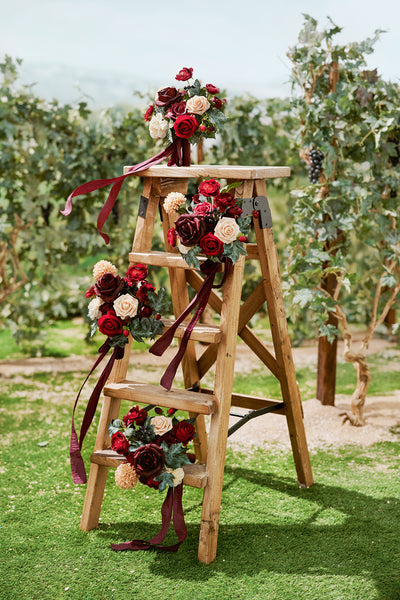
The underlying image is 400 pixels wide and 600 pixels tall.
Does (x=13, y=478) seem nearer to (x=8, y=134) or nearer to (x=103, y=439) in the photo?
(x=103, y=439)

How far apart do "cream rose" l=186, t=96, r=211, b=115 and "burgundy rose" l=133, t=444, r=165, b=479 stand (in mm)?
1261

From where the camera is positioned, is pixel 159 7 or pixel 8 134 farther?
pixel 159 7

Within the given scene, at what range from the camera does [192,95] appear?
8.19 feet

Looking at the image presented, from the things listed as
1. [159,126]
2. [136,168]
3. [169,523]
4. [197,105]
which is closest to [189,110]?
[197,105]

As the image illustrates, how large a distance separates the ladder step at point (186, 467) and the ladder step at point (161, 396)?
0.21m

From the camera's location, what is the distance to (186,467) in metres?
2.36

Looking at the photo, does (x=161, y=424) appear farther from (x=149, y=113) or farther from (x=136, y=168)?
(x=149, y=113)

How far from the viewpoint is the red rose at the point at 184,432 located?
233 centimetres

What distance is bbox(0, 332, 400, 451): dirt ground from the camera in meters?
3.48

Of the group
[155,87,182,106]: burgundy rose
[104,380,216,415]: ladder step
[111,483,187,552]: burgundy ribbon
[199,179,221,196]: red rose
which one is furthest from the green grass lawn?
[155,87,182,106]: burgundy rose

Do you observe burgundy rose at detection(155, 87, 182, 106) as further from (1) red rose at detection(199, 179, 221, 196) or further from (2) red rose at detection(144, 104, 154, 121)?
(1) red rose at detection(199, 179, 221, 196)

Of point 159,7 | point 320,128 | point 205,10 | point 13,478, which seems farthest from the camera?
point 205,10

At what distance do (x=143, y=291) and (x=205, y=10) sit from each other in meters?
10.0

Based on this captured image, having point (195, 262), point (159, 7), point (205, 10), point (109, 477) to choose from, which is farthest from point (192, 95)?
point (205, 10)
